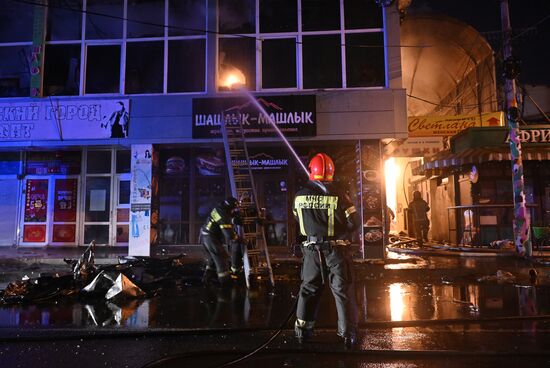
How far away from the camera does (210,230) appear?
310 inches

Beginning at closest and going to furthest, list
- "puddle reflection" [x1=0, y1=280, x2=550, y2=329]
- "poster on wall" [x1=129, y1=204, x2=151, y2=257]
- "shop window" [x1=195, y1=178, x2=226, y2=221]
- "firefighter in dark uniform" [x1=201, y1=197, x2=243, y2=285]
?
"puddle reflection" [x1=0, y1=280, x2=550, y2=329]
"firefighter in dark uniform" [x1=201, y1=197, x2=243, y2=285]
"poster on wall" [x1=129, y1=204, x2=151, y2=257]
"shop window" [x1=195, y1=178, x2=226, y2=221]

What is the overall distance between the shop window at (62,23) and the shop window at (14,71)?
1.08 meters

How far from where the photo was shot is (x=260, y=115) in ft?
37.3

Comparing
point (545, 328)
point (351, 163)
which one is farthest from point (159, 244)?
point (545, 328)

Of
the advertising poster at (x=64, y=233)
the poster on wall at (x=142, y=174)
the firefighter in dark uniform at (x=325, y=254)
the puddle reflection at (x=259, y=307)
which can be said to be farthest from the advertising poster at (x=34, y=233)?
the firefighter in dark uniform at (x=325, y=254)

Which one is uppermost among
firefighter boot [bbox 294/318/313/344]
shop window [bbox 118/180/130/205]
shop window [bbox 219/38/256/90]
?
shop window [bbox 219/38/256/90]

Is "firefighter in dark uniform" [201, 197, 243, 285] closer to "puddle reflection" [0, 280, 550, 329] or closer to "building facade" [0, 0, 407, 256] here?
"puddle reflection" [0, 280, 550, 329]

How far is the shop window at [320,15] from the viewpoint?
11.9m

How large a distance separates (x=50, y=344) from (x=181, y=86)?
9088 mm

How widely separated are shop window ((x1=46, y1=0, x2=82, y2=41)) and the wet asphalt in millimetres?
9168

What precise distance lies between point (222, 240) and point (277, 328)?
347 centimetres

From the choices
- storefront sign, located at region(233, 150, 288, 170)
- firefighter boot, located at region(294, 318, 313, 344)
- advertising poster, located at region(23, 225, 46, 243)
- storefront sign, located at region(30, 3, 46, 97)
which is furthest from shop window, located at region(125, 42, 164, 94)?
firefighter boot, located at region(294, 318, 313, 344)

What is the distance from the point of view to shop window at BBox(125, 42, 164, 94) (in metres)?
12.2

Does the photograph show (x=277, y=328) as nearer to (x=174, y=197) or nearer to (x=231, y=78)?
(x=174, y=197)
